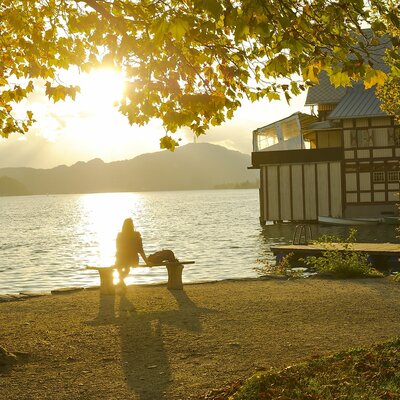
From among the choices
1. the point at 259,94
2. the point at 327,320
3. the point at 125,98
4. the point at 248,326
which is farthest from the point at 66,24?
the point at 327,320

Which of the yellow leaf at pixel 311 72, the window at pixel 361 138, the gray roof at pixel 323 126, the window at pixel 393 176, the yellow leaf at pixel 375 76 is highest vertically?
the gray roof at pixel 323 126

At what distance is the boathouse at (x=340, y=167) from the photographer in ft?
171

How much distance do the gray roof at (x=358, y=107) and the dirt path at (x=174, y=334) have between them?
121 ft

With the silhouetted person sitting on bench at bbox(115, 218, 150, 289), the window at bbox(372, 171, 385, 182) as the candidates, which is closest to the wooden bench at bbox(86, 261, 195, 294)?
the silhouetted person sitting on bench at bbox(115, 218, 150, 289)

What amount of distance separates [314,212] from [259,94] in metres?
45.9

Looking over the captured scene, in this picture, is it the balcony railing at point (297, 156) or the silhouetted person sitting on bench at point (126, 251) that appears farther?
the balcony railing at point (297, 156)

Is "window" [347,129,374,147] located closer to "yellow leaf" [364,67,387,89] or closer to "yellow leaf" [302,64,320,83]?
"yellow leaf" [302,64,320,83]

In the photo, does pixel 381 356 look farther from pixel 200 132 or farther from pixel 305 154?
pixel 305 154

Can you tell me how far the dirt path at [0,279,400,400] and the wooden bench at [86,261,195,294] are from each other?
0.90 feet

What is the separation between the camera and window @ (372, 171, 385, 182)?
5234cm

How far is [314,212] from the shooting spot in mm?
54375

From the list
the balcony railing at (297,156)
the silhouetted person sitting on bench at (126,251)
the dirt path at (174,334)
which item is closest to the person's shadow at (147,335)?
the dirt path at (174,334)

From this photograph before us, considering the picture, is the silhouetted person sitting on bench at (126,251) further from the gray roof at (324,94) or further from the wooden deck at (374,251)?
the gray roof at (324,94)

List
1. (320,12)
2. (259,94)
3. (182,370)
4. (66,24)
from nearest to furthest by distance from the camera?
1. (320,12)
2. (182,370)
3. (259,94)
4. (66,24)
